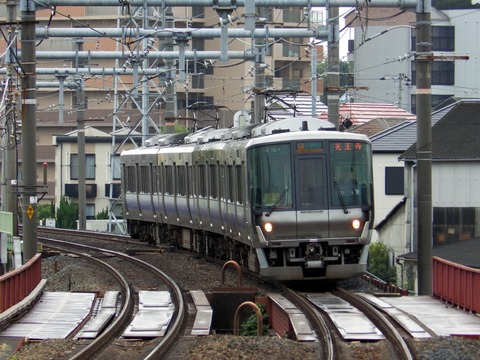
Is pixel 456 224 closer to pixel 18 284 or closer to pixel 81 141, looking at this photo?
pixel 81 141

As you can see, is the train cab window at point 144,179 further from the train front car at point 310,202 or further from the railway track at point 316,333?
the train front car at point 310,202

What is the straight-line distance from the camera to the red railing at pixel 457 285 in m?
13.7

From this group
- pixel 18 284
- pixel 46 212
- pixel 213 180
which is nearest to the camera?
pixel 18 284

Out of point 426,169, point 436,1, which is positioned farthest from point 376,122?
point 426,169

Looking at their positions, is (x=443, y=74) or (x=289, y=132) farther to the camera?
(x=443, y=74)

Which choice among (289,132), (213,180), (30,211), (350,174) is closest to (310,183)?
(350,174)

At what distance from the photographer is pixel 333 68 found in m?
20.6

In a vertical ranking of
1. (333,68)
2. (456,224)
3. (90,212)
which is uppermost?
(333,68)

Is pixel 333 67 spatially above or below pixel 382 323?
above

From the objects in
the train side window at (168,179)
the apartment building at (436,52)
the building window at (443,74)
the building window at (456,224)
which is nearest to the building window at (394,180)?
the building window at (456,224)

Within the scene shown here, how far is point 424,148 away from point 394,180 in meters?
20.2

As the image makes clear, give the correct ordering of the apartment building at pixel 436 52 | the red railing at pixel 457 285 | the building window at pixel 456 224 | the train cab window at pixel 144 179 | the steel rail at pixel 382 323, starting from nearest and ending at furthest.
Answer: the steel rail at pixel 382 323 < the red railing at pixel 457 285 < the train cab window at pixel 144 179 < the building window at pixel 456 224 < the apartment building at pixel 436 52

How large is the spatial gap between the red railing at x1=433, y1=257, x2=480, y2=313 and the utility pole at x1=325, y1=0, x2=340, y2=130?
516cm

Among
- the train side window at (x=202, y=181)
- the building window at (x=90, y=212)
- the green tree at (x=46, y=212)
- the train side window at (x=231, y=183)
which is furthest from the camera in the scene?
the building window at (x=90, y=212)
